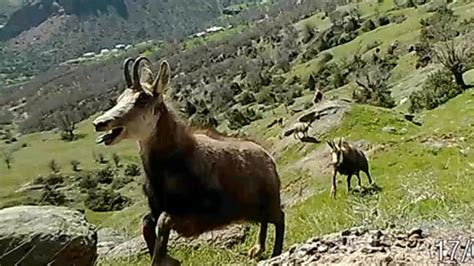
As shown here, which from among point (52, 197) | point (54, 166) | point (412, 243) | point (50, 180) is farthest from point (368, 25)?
point (412, 243)

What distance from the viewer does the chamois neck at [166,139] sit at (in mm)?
9852

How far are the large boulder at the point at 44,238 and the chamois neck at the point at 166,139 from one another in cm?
164

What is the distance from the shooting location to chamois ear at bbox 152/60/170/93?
9945 millimetres

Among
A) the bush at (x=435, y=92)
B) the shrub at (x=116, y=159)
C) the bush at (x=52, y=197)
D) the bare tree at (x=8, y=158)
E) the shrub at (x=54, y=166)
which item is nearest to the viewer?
the bush at (x=435, y=92)

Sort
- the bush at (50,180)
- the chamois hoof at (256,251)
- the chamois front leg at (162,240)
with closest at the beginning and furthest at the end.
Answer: the chamois front leg at (162,240) → the chamois hoof at (256,251) → the bush at (50,180)

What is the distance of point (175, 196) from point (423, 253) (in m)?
3.22

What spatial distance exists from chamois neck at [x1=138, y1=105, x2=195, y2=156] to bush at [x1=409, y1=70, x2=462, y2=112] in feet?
122

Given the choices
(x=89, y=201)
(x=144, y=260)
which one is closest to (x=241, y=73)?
(x=89, y=201)

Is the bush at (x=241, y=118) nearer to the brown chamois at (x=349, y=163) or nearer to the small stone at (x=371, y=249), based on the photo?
the brown chamois at (x=349, y=163)

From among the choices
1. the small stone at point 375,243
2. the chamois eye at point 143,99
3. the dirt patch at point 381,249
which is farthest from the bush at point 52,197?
the small stone at point 375,243

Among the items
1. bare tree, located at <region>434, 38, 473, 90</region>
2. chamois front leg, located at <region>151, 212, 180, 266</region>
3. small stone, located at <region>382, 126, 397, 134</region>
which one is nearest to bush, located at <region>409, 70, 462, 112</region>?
bare tree, located at <region>434, 38, 473, 90</region>

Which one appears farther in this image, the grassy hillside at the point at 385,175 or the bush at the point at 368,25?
the bush at the point at 368,25

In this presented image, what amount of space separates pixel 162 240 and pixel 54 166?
15908 centimetres

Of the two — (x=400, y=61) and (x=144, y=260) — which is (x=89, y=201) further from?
(x=144, y=260)
